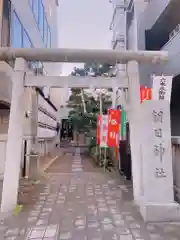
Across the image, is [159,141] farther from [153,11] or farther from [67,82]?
[153,11]

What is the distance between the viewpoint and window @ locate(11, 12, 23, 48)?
10326mm

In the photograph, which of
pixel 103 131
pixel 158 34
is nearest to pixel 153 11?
pixel 158 34

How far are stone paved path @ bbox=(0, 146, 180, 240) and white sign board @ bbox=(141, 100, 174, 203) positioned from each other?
2.06ft

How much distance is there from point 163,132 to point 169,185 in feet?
3.66

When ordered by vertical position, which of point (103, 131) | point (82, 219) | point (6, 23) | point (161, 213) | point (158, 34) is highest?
point (158, 34)

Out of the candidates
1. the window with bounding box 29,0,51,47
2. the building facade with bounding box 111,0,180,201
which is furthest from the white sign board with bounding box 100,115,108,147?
the window with bounding box 29,0,51,47

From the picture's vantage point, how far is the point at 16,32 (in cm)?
1086

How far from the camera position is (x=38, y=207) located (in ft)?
19.1

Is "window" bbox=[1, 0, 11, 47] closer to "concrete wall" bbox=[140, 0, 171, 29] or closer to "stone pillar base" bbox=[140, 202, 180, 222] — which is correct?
"concrete wall" bbox=[140, 0, 171, 29]

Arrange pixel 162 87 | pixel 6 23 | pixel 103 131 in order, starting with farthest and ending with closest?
pixel 103 131 < pixel 6 23 < pixel 162 87

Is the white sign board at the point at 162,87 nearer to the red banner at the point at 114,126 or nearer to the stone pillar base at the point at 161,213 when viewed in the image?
the stone pillar base at the point at 161,213

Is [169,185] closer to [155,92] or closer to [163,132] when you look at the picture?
[163,132]

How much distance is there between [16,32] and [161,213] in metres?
9.54

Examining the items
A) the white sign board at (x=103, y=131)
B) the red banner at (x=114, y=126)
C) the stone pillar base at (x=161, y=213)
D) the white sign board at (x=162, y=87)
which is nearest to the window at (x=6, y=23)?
the red banner at (x=114, y=126)
